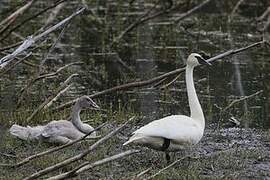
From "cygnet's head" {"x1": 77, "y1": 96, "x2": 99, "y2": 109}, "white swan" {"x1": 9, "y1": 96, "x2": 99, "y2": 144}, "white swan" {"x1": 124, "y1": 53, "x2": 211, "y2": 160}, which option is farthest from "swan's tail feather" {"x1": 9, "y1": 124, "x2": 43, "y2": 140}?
"white swan" {"x1": 124, "y1": 53, "x2": 211, "y2": 160}

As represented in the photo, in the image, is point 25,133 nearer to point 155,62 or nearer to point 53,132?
point 53,132

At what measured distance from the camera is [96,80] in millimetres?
13516

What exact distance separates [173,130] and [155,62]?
743cm

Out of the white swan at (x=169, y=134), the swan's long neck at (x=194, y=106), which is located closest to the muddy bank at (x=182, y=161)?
the white swan at (x=169, y=134)

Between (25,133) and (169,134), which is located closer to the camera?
(169,134)

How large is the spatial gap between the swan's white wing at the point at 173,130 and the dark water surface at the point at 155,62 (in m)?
1.84

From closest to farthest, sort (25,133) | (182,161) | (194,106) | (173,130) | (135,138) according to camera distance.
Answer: (135,138) < (173,130) < (182,161) < (194,106) < (25,133)

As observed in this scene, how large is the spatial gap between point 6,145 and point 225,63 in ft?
25.0

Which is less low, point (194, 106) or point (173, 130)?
point (194, 106)

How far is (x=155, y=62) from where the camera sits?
48.8 feet

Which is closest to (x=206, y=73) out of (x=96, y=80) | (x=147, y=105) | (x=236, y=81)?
(x=236, y=81)

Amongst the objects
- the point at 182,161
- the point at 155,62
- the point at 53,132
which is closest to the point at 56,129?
the point at 53,132

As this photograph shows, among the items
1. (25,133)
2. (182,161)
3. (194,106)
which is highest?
(194,106)

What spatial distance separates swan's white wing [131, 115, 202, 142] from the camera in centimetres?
741
